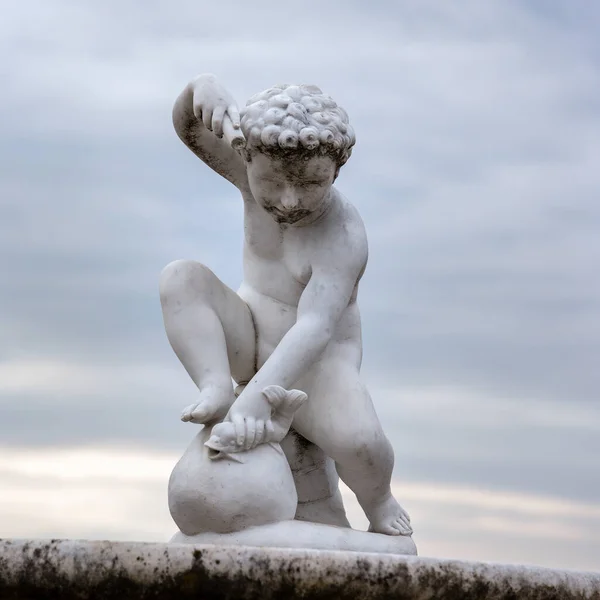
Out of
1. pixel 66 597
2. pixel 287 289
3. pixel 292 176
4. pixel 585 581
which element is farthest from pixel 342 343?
pixel 66 597

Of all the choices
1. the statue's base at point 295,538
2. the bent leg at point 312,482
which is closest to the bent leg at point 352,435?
A: the bent leg at point 312,482

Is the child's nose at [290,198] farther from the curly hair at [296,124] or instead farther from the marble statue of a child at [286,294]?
the curly hair at [296,124]

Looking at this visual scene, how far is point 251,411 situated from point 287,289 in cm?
66

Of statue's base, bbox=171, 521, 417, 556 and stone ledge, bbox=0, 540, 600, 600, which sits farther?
statue's base, bbox=171, 521, 417, 556

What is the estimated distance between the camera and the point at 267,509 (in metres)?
4.63

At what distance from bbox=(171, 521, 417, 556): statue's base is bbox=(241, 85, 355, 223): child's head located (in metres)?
1.18

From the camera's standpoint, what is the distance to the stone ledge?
3.68m

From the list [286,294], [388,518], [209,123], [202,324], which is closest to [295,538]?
[388,518]

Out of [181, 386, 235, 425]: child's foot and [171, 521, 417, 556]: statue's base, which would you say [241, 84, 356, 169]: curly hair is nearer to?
[181, 386, 235, 425]: child's foot

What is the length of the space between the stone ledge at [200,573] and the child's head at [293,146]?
1543 millimetres

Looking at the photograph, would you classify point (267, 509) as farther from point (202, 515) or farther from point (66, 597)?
point (66, 597)

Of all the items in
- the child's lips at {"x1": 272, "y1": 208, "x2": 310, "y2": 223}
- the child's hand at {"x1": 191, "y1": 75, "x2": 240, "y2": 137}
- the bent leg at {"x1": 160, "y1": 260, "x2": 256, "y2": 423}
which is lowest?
the bent leg at {"x1": 160, "y1": 260, "x2": 256, "y2": 423}

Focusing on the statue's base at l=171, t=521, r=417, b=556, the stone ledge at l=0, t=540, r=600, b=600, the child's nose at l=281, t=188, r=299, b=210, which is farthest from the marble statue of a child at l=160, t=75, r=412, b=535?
the stone ledge at l=0, t=540, r=600, b=600

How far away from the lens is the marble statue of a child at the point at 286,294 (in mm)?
4750
